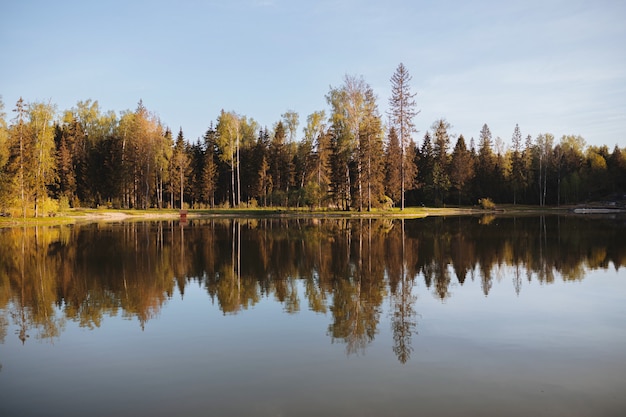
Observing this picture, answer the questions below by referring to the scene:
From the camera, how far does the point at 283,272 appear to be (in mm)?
17094

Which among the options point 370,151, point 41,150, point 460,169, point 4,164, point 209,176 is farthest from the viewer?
point 460,169

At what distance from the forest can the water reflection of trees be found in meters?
28.7

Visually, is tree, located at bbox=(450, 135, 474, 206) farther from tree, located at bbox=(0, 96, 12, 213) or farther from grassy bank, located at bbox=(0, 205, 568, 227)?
tree, located at bbox=(0, 96, 12, 213)

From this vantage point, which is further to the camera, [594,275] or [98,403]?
[594,275]

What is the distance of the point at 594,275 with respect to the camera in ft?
53.4

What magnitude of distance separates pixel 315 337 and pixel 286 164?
70459 millimetres

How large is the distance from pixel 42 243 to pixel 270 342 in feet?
76.8

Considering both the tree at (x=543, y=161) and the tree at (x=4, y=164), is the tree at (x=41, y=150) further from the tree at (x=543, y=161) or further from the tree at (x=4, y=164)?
the tree at (x=543, y=161)

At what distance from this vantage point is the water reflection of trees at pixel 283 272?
11.5 meters

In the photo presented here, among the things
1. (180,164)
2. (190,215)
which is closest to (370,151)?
(190,215)

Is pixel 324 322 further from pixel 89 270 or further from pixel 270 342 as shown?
pixel 89 270

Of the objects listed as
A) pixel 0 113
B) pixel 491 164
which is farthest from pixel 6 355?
pixel 491 164

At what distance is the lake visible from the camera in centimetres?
664

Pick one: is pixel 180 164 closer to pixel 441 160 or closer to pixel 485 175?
pixel 441 160
